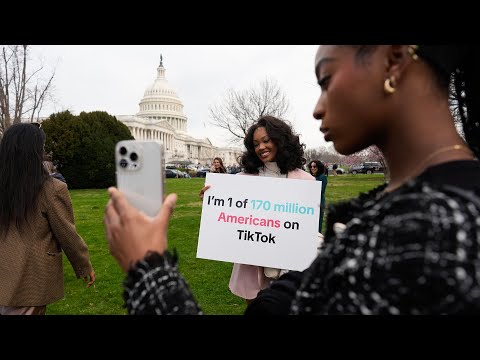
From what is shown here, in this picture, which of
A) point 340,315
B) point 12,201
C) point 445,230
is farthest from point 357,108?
point 12,201

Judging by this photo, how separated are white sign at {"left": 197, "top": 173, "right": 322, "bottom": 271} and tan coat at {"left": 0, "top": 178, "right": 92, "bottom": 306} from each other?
3.92ft

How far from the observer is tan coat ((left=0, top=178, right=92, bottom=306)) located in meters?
2.74

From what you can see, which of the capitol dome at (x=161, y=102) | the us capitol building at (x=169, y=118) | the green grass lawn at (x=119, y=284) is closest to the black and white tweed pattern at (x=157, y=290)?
the green grass lawn at (x=119, y=284)

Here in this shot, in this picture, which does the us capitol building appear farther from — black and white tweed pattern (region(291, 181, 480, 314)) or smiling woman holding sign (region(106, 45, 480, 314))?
black and white tweed pattern (region(291, 181, 480, 314))

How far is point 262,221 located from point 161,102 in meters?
93.4

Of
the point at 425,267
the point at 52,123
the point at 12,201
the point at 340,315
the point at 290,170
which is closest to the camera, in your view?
the point at 425,267

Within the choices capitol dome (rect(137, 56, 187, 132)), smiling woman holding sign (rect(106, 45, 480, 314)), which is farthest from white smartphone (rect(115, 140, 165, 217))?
capitol dome (rect(137, 56, 187, 132))

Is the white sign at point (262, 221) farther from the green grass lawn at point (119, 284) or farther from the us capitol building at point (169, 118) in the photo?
the us capitol building at point (169, 118)

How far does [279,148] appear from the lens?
146 inches

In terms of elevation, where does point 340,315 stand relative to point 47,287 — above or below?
above

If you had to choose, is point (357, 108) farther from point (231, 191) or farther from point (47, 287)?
point (47, 287)

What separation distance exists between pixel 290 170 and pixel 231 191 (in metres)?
0.68

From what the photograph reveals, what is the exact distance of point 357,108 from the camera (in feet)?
2.92

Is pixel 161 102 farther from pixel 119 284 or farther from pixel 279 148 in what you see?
pixel 279 148
